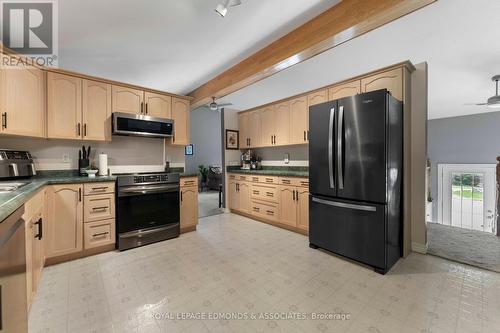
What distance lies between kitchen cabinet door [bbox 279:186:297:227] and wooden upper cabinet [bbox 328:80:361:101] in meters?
1.56

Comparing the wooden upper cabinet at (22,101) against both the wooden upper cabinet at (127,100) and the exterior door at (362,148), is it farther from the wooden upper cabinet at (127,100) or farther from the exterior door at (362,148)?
the exterior door at (362,148)

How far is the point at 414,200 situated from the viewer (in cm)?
264

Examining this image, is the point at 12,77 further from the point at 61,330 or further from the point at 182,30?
the point at 61,330

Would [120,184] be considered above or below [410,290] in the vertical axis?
above

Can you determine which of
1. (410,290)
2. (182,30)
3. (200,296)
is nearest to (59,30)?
(182,30)

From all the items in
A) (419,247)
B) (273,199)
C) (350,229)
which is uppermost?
(273,199)

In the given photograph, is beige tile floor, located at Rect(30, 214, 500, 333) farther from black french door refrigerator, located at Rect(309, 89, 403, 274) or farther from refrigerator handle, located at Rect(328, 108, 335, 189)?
refrigerator handle, located at Rect(328, 108, 335, 189)

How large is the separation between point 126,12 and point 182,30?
0.59 meters

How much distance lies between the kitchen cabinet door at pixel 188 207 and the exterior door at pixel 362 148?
2284 millimetres

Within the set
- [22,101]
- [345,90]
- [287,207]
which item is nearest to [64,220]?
[22,101]

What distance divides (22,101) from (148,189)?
1673mm

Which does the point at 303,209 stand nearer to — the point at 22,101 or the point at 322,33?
the point at 322,33

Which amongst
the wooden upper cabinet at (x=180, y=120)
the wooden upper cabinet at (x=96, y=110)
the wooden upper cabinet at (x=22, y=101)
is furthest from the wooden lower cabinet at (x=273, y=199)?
the wooden upper cabinet at (x=22, y=101)

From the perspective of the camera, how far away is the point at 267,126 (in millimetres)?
4367
